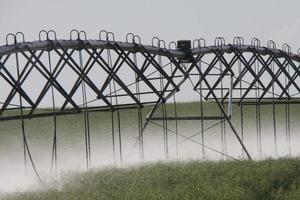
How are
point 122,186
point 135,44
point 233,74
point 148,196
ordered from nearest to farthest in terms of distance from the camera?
point 148,196
point 122,186
point 135,44
point 233,74

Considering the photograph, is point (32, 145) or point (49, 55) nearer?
point (49, 55)

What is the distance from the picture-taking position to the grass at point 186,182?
850 inches

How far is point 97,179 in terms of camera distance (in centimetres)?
2489

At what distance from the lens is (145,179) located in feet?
80.9

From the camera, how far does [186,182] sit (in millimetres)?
23953

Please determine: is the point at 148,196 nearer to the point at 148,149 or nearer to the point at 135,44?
the point at 135,44

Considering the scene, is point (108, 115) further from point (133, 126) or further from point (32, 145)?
point (32, 145)

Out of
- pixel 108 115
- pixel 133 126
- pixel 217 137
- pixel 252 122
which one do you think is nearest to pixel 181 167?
pixel 217 137

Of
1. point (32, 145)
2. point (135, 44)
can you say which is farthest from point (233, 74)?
point (32, 145)

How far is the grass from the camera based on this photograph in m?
21.6

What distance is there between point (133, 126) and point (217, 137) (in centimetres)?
1111

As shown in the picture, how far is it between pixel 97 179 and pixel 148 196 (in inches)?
166

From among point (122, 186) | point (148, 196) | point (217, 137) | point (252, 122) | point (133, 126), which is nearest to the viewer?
point (148, 196)

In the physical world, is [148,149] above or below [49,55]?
below
